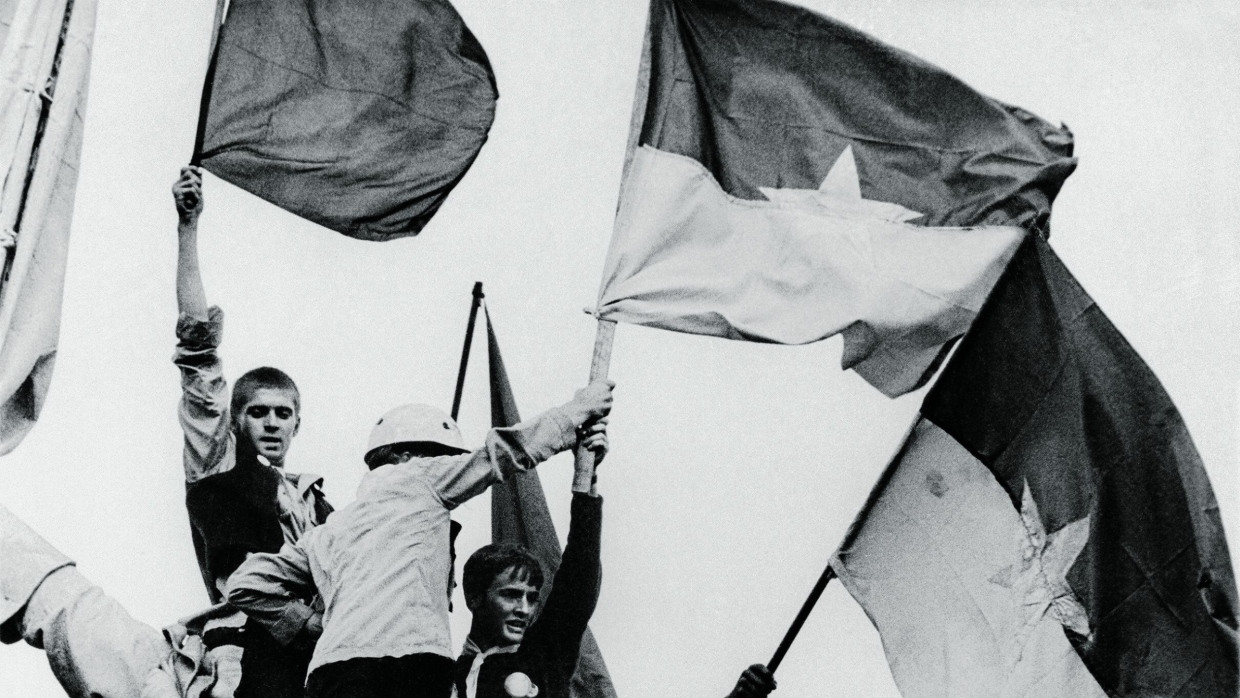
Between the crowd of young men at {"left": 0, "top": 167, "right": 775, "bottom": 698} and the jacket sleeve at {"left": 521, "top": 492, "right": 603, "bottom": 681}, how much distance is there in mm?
11

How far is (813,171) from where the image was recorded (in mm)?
18188

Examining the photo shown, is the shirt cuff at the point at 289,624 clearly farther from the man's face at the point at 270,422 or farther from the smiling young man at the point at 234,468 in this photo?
the man's face at the point at 270,422

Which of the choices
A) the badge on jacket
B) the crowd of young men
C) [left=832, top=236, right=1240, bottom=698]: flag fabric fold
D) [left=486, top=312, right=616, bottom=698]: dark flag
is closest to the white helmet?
the crowd of young men

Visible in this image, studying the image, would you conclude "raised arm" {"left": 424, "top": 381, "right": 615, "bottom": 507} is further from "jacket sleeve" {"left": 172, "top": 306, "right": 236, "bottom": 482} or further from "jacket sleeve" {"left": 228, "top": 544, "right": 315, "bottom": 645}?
"jacket sleeve" {"left": 172, "top": 306, "right": 236, "bottom": 482}

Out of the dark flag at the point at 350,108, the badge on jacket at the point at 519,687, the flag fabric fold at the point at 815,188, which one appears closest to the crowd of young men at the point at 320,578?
the badge on jacket at the point at 519,687

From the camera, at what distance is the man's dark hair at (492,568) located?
643 inches

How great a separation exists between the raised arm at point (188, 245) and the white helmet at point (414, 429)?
2.20 metres

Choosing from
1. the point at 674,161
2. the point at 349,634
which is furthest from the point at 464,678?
the point at 674,161

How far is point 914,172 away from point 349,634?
21.3ft

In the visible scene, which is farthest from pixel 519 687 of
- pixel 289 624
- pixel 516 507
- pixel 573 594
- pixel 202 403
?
pixel 516 507

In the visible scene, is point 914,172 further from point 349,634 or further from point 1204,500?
point 349,634

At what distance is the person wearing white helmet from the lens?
14.2 meters

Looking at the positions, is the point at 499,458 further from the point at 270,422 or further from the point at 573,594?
the point at 270,422

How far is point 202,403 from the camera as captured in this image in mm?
16812
